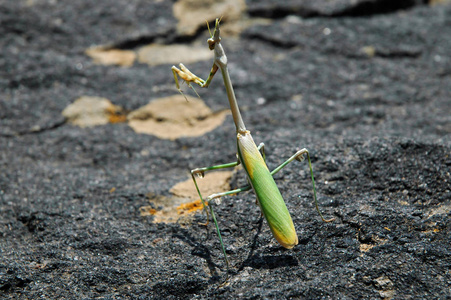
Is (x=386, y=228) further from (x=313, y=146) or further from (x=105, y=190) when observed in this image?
(x=105, y=190)

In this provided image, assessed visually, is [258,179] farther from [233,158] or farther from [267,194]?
[233,158]

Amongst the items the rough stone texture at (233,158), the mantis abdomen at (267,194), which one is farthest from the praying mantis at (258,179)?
the rough stone texture at (233,158)

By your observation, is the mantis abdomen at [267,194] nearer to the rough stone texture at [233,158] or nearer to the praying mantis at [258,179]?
the praying mantis at [258,179]

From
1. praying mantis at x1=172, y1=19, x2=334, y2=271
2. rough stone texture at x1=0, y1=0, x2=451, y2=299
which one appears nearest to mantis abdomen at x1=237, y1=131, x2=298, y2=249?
praying mantis at x1=172, y1=19, x2=334, y2=271

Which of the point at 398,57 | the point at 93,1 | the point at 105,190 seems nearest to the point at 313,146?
the point at 105,190

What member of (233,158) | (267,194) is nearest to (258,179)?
(267,194)

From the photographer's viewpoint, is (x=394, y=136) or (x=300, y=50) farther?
(x=300, y=50)

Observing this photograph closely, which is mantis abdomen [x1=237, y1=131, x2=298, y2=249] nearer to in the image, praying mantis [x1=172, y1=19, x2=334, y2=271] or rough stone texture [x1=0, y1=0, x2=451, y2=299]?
praying mantis [x1=172, y1=19, x2=334, y2=271]

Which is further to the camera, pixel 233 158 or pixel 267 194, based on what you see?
pixel 233 158
